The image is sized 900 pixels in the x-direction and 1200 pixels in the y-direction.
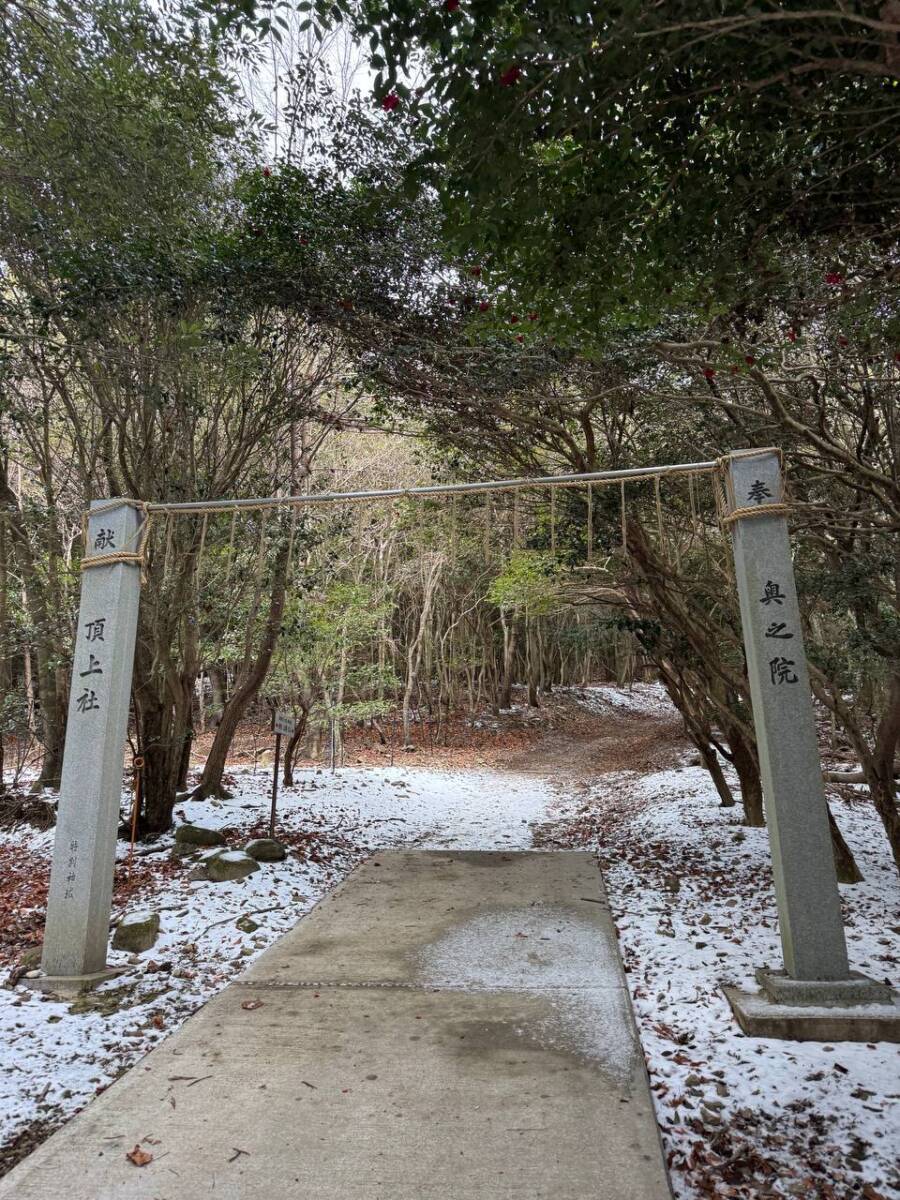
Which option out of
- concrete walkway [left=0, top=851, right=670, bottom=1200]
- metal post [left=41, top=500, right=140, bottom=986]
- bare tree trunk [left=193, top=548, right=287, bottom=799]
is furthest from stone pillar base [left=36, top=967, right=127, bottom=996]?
bare tree trunk [left=193, top=548, right=287, bottom=799]

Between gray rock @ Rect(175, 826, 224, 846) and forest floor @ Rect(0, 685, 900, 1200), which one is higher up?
gray rock @ Rect(175, 826, 224, 846)

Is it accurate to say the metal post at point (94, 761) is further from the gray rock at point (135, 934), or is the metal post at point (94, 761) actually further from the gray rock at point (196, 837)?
the gray rock at point (196, 837)

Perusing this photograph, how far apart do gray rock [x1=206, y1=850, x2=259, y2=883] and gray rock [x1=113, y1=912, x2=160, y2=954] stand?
1319mm

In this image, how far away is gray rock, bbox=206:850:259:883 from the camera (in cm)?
616

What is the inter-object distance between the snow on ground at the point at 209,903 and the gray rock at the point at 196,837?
190mm

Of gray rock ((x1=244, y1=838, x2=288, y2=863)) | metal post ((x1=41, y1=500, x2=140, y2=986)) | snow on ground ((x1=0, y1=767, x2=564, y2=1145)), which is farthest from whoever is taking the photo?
gray rock ((x1=244, y1=838, x2=288, y2=863))

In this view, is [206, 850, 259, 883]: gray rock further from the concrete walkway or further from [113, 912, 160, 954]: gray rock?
the concrete walkway

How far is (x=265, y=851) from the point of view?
6.79 meters

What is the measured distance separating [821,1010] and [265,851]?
4.83 m

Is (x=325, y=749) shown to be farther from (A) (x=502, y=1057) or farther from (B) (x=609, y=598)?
(A) (x=502, y=1057)

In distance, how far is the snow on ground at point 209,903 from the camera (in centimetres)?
333

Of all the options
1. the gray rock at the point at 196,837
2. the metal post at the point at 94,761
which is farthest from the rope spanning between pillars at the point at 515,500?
the gray rock at the point at 196,837

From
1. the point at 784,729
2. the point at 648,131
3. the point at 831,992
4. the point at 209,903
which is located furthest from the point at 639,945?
the point at 648,131

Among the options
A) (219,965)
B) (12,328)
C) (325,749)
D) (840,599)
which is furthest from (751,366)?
(325,749)
